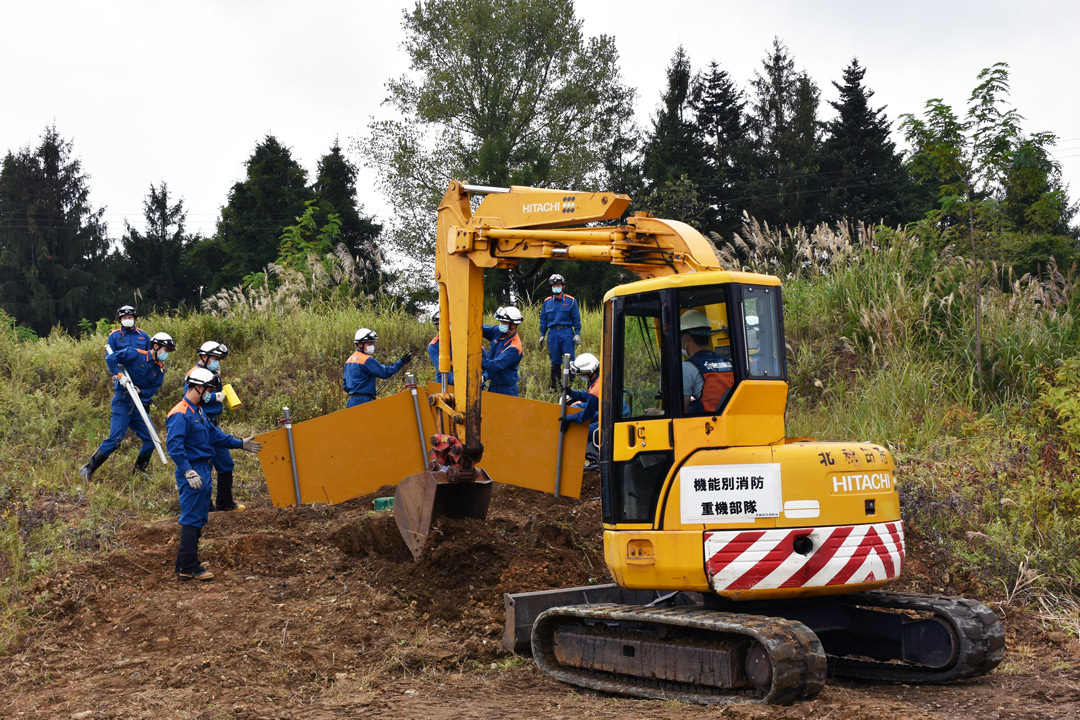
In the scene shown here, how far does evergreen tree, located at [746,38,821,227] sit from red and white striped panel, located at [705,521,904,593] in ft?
98.2

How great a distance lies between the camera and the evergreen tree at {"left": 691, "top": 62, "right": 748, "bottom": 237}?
35500mm

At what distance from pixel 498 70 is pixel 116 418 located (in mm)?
23519

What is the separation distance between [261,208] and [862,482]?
33854mm

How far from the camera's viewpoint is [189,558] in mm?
8648

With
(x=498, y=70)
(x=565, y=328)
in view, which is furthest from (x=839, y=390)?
(x=498, y=70)

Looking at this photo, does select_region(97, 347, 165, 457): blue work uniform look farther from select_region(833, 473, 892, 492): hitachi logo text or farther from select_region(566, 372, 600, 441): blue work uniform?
select_region(833, 473, 892, 492): hitachi logo text

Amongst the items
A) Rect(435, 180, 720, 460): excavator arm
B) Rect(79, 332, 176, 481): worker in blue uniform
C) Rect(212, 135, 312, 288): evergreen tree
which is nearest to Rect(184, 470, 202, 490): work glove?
Rect(435, 180, 720, 460): excavator arm

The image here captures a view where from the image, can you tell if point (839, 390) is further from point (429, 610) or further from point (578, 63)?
point (578, 63)

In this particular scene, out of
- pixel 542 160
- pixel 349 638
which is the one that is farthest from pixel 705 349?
pixel 542 160

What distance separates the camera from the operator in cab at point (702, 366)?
19.5 ft

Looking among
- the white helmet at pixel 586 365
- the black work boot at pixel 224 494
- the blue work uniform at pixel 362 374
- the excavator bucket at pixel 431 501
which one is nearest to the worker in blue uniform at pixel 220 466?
the black work boot at pixel 224 494

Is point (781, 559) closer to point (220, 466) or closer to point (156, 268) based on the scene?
point (220, 466)

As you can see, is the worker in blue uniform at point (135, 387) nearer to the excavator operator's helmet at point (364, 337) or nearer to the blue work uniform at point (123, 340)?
the blue work uniform at point (123, 340)

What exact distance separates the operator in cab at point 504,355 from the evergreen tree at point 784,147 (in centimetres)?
2385
